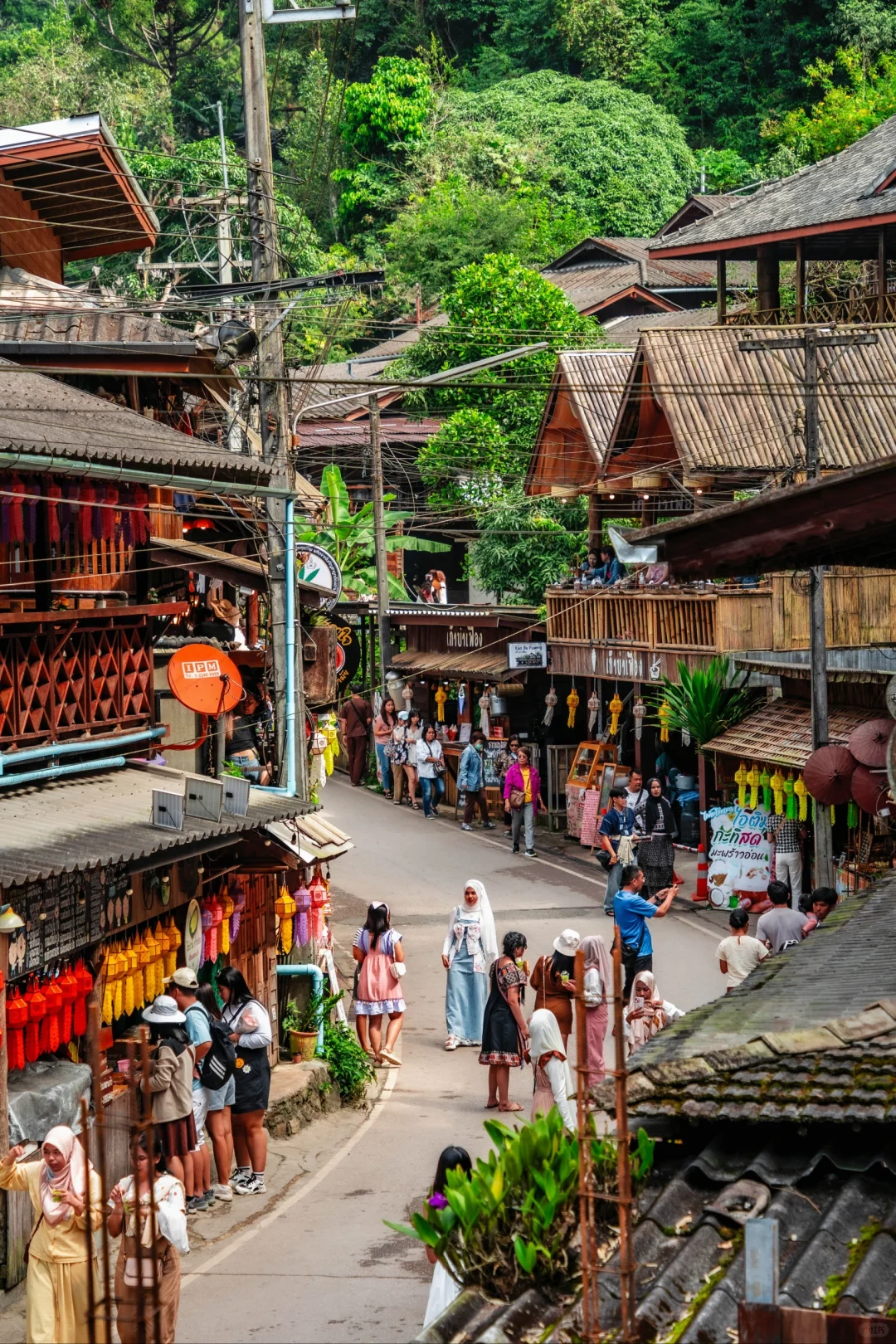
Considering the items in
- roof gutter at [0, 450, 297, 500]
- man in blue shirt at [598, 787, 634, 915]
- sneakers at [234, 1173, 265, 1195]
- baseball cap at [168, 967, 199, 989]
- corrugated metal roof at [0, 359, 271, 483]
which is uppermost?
corrugated metal roof at [0, 359, 271, 483]

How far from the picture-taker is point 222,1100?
39.8 ft

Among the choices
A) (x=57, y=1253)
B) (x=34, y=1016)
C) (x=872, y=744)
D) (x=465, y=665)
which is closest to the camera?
(x=57, y=1253)

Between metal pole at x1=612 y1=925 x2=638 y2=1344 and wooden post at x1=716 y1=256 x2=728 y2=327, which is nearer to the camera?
metal pole at x1=612 y1=925 x2=638 y2=1344

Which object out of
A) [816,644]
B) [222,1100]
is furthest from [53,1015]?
[816,644]

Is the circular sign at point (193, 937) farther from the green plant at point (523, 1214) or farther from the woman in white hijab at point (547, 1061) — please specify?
the green plant at point (523, 1214)

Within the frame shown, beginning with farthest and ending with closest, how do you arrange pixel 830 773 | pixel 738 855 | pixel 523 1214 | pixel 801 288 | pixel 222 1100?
pixel 801 288 → pixel 738 855 → pixel 830 773 → pixel 222 1100 → pixel 523 1214

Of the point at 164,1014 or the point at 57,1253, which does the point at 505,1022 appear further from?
the point at 57,1253

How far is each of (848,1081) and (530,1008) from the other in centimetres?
1172

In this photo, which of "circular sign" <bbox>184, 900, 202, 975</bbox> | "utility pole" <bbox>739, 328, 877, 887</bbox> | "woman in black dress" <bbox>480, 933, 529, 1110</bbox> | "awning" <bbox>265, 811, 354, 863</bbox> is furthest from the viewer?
"utility pole" <bbox>739, 328, 877, 887</bbox>

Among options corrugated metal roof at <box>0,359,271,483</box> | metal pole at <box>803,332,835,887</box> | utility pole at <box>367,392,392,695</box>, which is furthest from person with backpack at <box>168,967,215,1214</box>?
utility pole at <box>367,392,392,695</box>

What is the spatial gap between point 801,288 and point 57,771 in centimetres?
2204

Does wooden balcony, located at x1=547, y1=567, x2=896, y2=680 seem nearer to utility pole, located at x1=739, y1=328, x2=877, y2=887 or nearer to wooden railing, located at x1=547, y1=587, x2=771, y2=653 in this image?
wooden railing, located at x1=547, y1=587, x2=771, y2=653

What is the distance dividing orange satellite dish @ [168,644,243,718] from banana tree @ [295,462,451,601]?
58.4ft

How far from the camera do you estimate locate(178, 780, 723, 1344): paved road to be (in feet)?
32.7
